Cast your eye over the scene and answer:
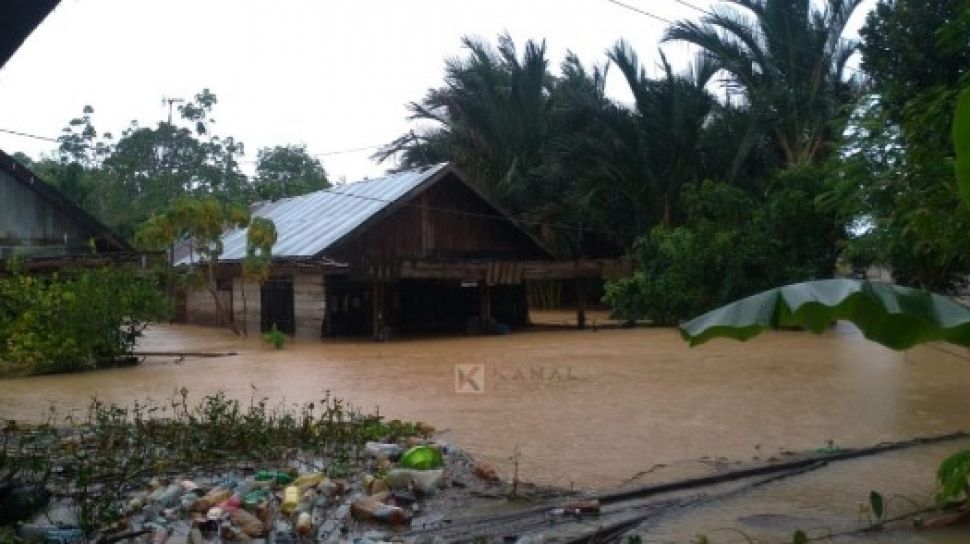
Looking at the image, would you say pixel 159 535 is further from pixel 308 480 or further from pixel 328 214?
pixel 328 214

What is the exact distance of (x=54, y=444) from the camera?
24.0 ft

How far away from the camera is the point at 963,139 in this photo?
364 cm

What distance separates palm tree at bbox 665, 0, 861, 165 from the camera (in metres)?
24.9

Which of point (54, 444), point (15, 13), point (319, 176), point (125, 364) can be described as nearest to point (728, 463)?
point (54, 444)

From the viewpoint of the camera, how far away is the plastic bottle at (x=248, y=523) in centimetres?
504

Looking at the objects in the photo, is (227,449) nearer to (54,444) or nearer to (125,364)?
(54,444)

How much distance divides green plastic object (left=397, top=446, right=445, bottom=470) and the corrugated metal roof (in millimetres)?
14377

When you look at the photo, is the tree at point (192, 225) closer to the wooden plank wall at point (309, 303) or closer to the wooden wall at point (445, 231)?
the wooden plank wall at point (309, 303)

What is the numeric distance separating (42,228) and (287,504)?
1605 cm

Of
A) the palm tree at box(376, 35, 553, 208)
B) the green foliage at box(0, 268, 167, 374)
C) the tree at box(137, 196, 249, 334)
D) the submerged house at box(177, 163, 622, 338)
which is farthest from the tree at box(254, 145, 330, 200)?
the green foliage at box(0, 268, 167, 374)

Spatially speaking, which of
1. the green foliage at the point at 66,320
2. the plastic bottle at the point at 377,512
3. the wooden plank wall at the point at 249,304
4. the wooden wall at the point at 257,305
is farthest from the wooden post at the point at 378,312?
the plastic bottle at the point at 377,512

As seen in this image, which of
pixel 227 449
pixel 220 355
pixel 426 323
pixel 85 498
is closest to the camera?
pixel 85 498

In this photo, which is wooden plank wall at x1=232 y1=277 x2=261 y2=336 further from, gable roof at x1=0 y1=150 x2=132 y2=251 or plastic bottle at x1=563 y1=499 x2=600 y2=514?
plastic bottle at x1=563 y1=499 x2=600 y2=514

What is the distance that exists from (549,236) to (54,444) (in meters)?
23.6
